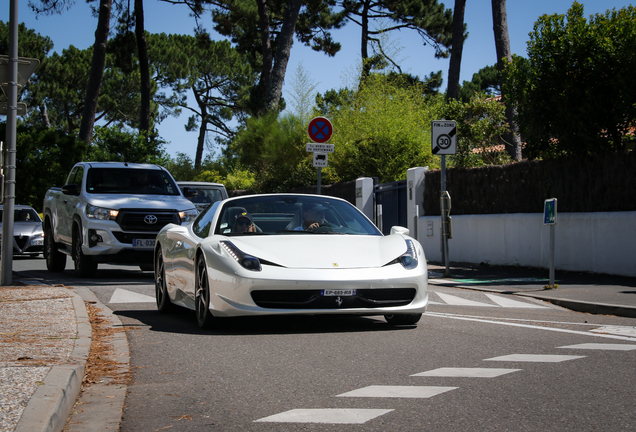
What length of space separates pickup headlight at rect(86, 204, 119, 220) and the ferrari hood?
21.4ft

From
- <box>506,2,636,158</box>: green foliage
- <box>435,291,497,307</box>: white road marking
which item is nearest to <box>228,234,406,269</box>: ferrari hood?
<box>435,291,497,307</box>: white road marking

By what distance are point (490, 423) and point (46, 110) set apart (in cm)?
5502

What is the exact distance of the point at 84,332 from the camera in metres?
7.00

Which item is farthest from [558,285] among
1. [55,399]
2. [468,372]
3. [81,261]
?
[55,399]

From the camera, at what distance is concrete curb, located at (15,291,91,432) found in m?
3.77

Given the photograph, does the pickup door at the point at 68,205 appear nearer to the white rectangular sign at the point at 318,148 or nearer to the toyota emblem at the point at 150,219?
the toyota emblem at the point at 150,219

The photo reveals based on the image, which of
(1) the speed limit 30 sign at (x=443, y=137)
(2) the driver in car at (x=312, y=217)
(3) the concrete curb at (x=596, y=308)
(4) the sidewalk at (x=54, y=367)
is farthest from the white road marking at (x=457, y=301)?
(4) the sidewalk at (x=54, y=367)

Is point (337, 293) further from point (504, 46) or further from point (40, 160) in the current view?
point (40, 160)

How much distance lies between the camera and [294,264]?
7039mm

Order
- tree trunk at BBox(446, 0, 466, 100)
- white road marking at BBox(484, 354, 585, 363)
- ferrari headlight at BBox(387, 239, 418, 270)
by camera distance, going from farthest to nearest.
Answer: tree trunk at BBox(446, 0, 466, 100), ferrari headlight at BBox(387, 239, 418, 270), white road marking at BBox(484, 354, 585, 363)

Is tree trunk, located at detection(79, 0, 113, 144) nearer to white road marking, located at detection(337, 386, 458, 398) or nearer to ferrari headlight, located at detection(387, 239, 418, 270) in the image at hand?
ferrari headlight, located at detection(387, 239, 418, 270)

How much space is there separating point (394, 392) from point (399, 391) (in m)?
0.04

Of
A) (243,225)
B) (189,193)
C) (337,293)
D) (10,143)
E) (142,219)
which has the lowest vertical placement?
(337,293)

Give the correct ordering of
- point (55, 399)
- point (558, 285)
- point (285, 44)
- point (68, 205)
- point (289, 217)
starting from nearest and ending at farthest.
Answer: point (55, 399)
point (289, 217)
point (558, 285)
point (68, 205)
point (285, 44)
